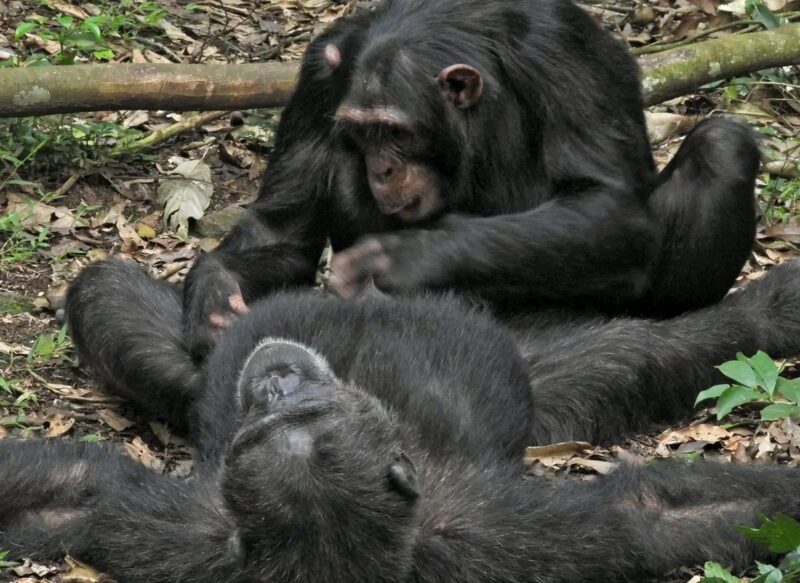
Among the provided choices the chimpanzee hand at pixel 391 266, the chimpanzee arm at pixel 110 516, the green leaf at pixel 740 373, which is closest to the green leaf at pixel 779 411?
the green leaf at pixel 740 373

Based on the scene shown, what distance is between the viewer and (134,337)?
881cm

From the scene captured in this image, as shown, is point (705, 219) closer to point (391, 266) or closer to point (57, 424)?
point (391, 266)

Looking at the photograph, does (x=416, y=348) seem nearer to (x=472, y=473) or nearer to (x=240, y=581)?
(x=472, y=473)

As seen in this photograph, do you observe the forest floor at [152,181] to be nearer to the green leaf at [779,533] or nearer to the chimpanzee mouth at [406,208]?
the green leaf at [779,533]

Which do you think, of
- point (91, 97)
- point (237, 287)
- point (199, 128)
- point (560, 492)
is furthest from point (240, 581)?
point (199, 128)

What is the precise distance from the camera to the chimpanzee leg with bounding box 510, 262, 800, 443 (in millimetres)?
8344

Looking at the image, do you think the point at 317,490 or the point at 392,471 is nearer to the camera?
the point at 317,490

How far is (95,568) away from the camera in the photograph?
23.0ft

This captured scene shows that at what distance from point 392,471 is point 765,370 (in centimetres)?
218

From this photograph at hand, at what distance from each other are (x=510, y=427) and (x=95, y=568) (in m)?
2.24

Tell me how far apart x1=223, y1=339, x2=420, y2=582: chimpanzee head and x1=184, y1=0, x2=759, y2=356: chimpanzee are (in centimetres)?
227

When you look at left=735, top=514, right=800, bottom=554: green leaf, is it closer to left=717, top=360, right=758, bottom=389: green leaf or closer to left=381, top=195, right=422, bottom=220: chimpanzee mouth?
left=717, top=360, right=758, bottom=389: green leaf

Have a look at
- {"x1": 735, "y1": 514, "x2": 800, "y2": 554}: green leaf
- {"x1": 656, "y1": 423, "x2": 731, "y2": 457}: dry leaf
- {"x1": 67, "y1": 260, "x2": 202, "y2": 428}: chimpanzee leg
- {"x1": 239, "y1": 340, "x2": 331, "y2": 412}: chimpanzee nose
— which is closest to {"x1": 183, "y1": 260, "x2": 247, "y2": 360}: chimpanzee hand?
{"x1": 67, "y1": 260, "x2": 202, "y2": 428}: chimpanzee leg

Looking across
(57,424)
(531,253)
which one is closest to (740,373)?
(531,253)
